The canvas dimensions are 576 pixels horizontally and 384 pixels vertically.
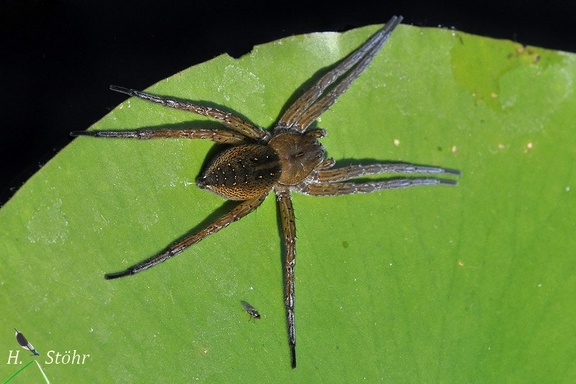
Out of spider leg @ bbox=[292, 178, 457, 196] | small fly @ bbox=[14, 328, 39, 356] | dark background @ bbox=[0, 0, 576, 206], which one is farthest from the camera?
dark background @ bbox=[0, 0, 576, 206]

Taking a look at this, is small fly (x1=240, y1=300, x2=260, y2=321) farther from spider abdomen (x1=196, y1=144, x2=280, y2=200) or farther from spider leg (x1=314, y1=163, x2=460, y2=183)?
spider leg (x1=314, y1=163, x2=460, y2=183)

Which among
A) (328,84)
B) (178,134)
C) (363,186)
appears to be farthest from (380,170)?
(178,134)

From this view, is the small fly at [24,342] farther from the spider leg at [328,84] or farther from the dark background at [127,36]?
the spider leg at [328,84]

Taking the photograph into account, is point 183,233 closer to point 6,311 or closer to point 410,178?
point 6,311

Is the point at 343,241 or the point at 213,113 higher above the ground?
the point at 213,113

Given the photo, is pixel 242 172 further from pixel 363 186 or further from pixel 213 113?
pixel 363 186

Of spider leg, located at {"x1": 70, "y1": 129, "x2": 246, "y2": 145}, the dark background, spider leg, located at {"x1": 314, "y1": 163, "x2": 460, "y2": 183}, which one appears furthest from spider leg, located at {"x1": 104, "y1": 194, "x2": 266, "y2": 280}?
the dark background

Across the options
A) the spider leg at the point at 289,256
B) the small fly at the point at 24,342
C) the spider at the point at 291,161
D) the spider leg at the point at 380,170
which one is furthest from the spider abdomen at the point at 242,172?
the small fly at the point at 24,342
